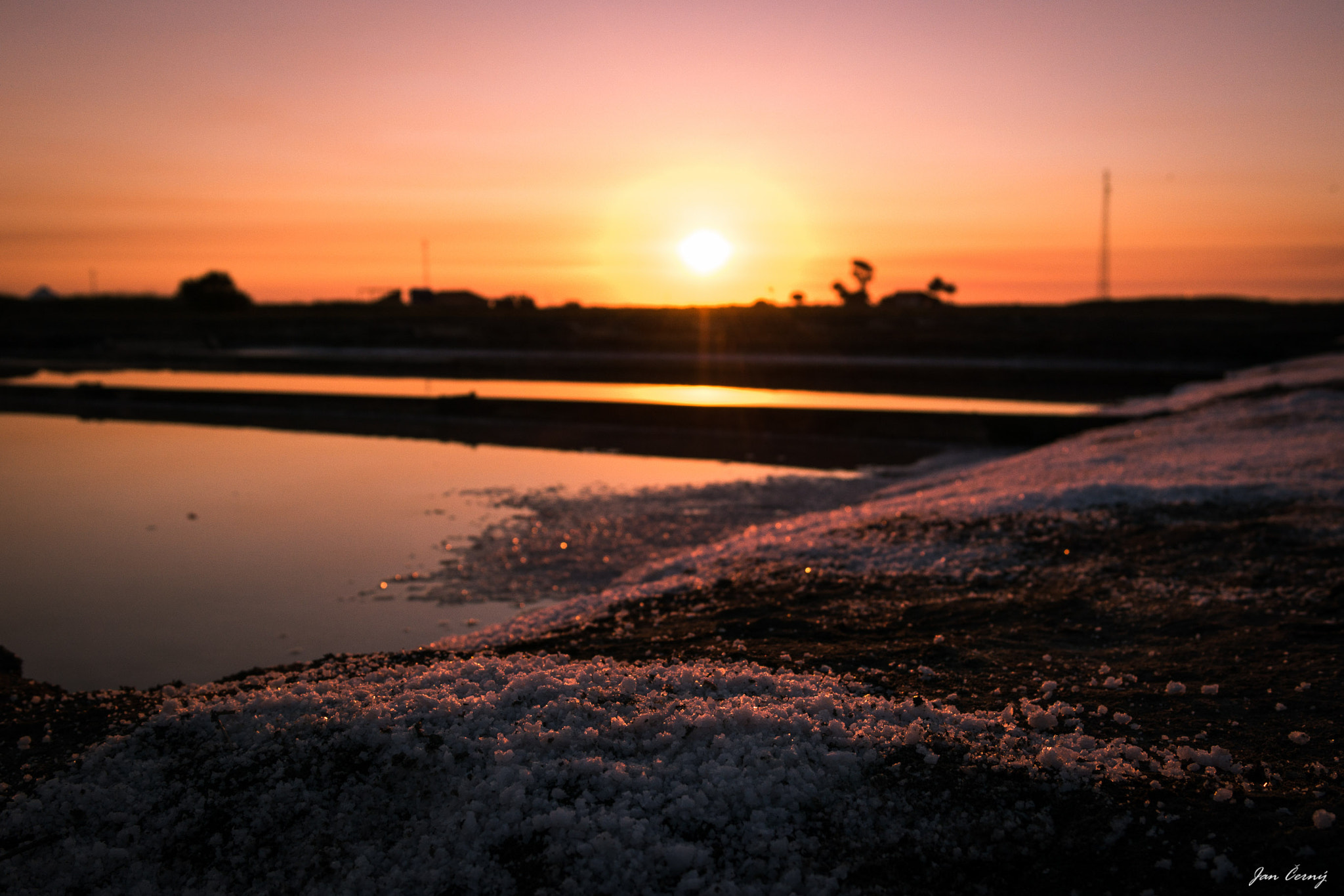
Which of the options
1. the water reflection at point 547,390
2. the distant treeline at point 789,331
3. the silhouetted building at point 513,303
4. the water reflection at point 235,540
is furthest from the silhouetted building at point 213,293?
the water reflection at point 235,540

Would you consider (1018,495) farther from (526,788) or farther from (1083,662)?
(526,788)

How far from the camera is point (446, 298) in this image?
6581 cm

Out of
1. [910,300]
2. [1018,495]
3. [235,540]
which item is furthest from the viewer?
[910,300]

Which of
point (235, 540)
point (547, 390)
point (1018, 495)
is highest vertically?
point (547, 390)

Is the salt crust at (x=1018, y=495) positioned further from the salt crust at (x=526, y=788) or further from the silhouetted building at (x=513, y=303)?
the silhouetted building at (x=513, y=303)

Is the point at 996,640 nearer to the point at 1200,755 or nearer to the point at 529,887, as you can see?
the point at 1200,755

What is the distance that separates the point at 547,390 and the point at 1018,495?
13553 mm

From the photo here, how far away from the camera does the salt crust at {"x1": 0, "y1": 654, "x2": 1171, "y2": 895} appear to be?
1931 mm

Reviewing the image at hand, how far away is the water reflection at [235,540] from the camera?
14.5 ft

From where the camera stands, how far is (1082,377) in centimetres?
1894

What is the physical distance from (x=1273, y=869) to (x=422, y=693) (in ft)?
7.19
